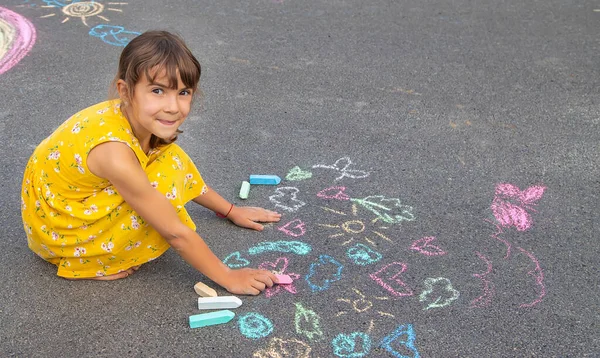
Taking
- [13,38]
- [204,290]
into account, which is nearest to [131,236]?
[204,290]

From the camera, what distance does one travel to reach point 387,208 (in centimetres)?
328

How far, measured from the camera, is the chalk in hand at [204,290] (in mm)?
2631

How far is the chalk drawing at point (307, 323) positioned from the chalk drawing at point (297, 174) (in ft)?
3.32

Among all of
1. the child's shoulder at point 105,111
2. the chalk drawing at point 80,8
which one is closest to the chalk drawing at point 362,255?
the child's shoulder at point 105,111

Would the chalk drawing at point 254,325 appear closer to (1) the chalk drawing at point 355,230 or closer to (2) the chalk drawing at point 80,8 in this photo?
(1) the chalk drawing at point 355,230

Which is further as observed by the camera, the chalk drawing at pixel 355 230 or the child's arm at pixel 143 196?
the chalk drawing at pixel 355 230

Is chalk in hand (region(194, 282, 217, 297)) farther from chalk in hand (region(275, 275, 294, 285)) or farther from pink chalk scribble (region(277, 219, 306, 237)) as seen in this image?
pink chalk scribble (region(277, 219, 306, 237))

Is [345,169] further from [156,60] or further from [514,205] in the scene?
[156,60]

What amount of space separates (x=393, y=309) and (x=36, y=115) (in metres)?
2.65

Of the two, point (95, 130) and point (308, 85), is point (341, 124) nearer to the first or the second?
point (308, 85)

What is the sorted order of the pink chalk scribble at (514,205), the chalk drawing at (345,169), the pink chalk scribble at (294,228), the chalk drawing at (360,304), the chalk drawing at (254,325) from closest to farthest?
the chalk drawing at (254,325)
the chalk drawing at (360,304)
the pink chalk scribble at (294,228)
the pink chalk scribble at (514,205)
the chalk drawing at (345,169)

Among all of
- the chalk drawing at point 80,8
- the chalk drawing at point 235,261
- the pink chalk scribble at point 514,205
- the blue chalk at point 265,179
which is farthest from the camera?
the chalk drawing at point 80,8

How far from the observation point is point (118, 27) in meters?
5.31

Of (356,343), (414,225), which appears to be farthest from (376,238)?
(356,343)
